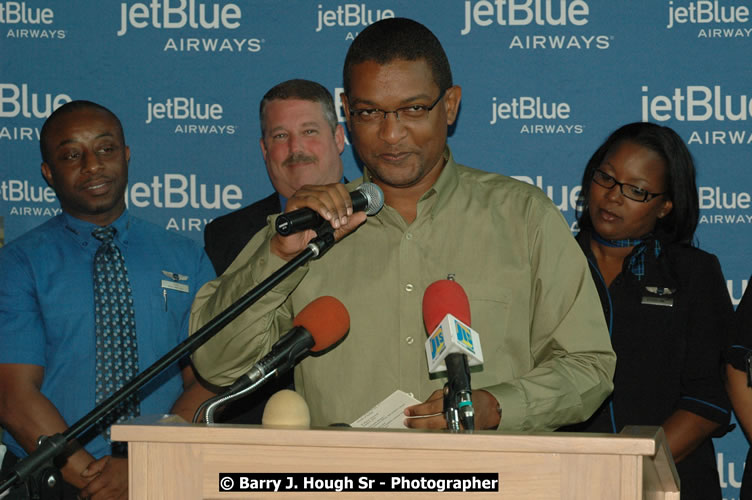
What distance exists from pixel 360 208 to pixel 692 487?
82.8 inches

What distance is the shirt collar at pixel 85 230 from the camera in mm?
3791

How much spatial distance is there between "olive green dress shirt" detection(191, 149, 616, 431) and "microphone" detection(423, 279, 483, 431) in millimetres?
523

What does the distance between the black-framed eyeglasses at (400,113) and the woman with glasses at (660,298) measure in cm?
147

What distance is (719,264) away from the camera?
370 centimetres

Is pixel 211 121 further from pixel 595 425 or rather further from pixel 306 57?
pixel 595 425

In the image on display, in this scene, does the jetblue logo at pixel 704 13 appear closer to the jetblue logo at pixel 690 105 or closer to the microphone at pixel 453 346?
the jetblue logo at pixel 690 105

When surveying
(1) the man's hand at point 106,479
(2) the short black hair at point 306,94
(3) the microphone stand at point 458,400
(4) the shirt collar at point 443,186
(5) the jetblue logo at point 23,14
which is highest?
(5) the jetblue logo at point 23,14

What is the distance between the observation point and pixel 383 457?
5.27ft

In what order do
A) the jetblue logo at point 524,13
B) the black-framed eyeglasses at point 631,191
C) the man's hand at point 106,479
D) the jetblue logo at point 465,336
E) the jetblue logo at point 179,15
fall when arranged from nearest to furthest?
the jetblue logo at point 465,336 < the man's hand at point 106,479 < the black-framed eyeglasses at point 631,191 < the jetblue logo at point 524,13 < the jetblue logo at point 179,15

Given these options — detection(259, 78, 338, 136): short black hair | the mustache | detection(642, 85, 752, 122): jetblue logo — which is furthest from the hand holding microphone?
detection(642, 85, 752, 122): jetblue logo

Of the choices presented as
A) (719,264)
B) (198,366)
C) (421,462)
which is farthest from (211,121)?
(421,462)

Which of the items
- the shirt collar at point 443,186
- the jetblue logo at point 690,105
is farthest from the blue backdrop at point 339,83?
the shirt collar at point 443,186

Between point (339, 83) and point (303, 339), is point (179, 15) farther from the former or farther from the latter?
point (303, 339)

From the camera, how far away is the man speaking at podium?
7.60ft
